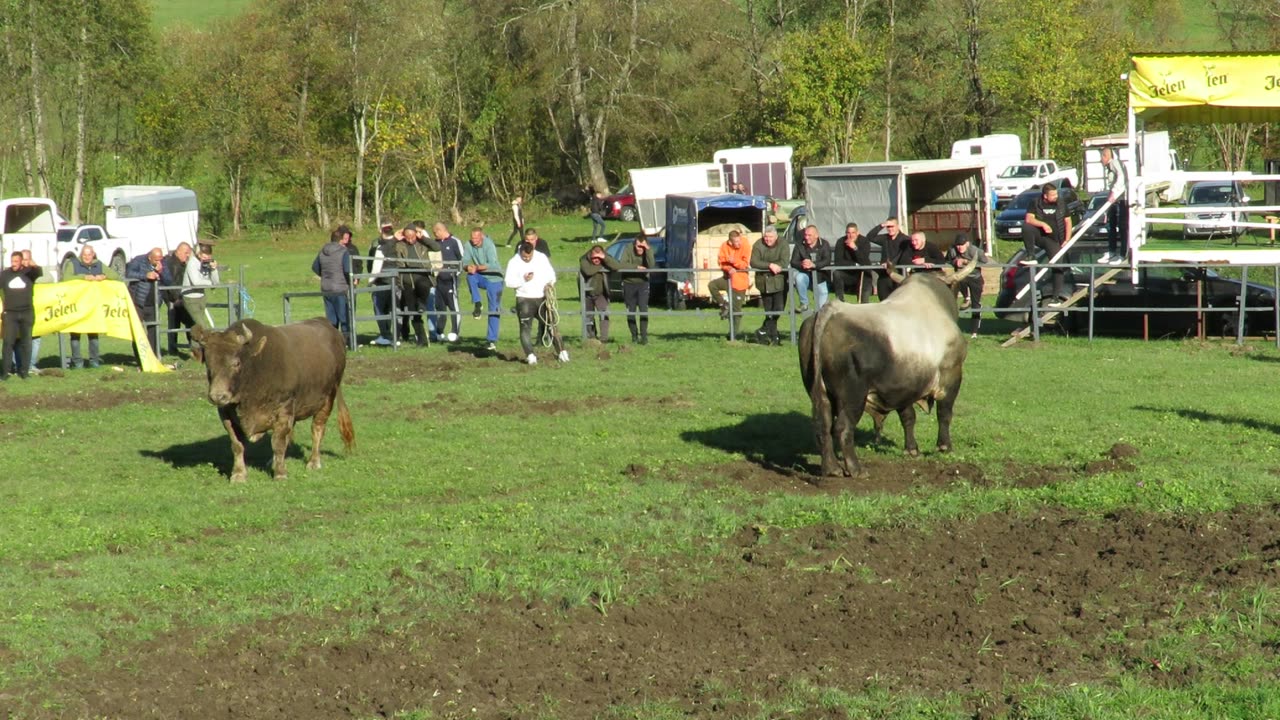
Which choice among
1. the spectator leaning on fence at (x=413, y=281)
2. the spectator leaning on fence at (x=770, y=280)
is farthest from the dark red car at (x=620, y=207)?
the spectator leaning on fence at (x=770, y=280)

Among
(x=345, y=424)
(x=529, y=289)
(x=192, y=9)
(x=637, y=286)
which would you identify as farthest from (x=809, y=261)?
(x=192, y=9)

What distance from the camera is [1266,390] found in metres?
15.5

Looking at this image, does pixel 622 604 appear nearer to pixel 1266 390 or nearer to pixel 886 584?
pixel 886 584

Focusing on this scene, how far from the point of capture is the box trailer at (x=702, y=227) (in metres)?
28.2

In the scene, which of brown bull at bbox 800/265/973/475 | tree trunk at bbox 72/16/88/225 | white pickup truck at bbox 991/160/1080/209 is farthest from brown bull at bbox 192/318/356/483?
tree trunk at bbox 72/16/88/225

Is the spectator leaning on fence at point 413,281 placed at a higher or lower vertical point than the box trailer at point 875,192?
lower

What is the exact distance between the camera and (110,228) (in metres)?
41.3

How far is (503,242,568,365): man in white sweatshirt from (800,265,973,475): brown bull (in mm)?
7989

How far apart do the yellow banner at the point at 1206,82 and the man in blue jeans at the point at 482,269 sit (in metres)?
10.3

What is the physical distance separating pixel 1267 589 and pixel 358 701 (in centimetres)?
519

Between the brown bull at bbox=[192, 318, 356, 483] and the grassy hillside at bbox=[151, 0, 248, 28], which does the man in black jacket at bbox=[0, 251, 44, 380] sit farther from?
the grassy hillside at bbox=[151, 0, 248, 28]

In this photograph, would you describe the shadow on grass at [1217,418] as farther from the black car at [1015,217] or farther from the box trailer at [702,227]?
the black car at [1015,217]

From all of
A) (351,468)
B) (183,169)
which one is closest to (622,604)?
(351,468)

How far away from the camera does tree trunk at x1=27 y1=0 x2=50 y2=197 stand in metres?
49.4
